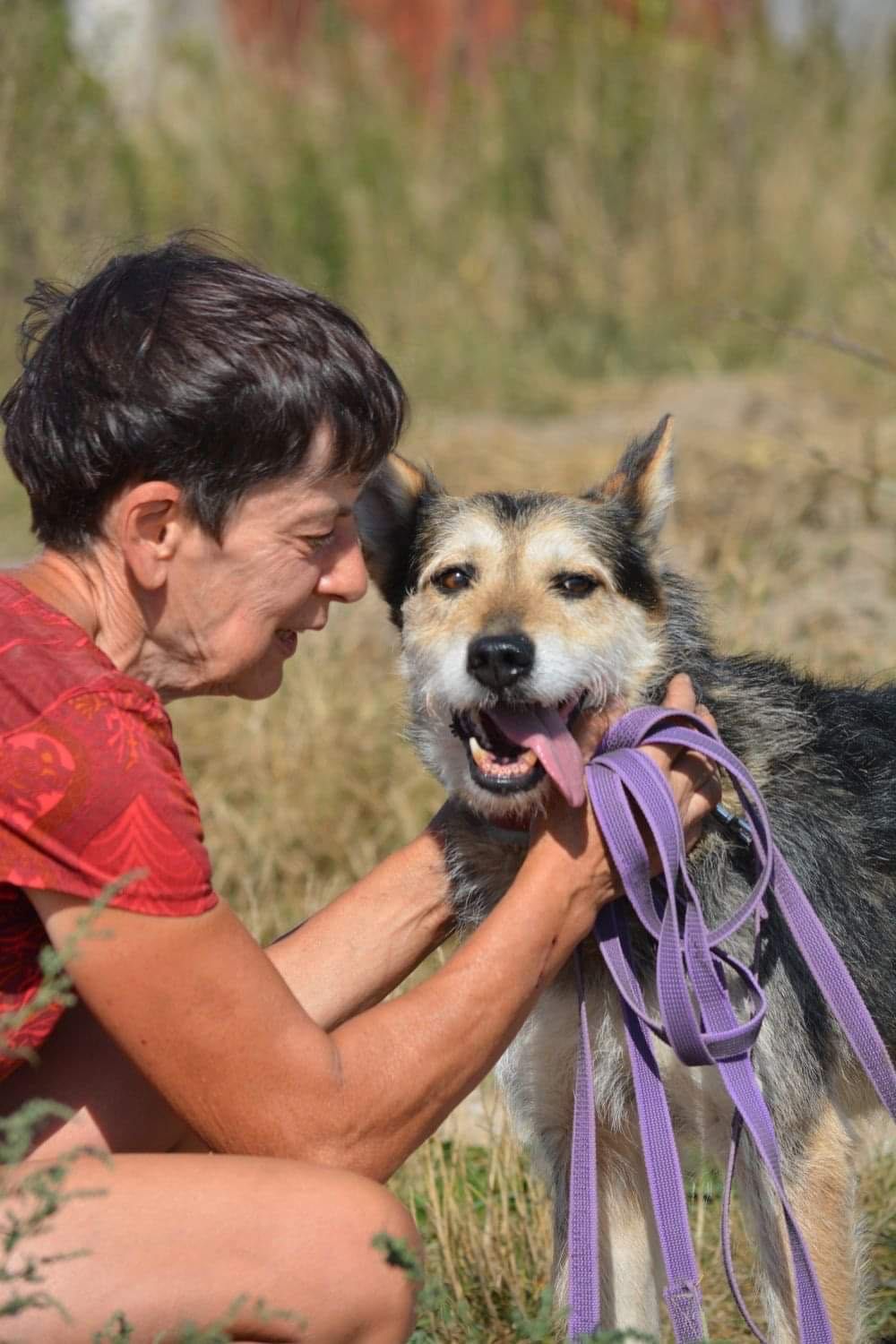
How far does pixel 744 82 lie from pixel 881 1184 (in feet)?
31.6

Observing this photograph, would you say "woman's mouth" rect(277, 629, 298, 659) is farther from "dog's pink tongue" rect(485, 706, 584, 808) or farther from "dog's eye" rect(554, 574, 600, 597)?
"dog's eye" rect(554, 574, 600, 597)

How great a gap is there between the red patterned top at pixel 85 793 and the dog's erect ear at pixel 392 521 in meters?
1.25

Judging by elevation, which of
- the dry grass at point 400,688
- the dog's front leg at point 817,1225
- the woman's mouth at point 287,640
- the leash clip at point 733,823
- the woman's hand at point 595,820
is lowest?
the dry grass at point 400,688

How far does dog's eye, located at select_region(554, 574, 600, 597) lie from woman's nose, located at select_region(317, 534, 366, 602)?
1.86ft

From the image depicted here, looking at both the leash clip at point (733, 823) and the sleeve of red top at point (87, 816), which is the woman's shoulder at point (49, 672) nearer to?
the sleeve of red top at point (87, 816)

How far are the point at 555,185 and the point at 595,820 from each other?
9.71 m

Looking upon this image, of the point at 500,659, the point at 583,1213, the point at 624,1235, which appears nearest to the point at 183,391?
the point at 500,659

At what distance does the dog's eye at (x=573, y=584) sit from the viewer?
327 cm

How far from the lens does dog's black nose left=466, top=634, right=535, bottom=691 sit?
2.92 metres

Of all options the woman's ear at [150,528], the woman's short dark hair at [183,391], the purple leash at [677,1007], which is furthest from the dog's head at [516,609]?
the woman's ear at [150,528]

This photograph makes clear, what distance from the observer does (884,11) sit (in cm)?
1228

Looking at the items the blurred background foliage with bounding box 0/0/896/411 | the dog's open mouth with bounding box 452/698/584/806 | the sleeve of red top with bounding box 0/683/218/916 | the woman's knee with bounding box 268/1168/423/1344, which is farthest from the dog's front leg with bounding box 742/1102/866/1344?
the blurred background foliage with bounding box 0/0/896/411

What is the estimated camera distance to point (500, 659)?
2918 mm

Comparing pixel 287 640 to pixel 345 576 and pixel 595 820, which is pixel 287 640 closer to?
pixel 345 576
